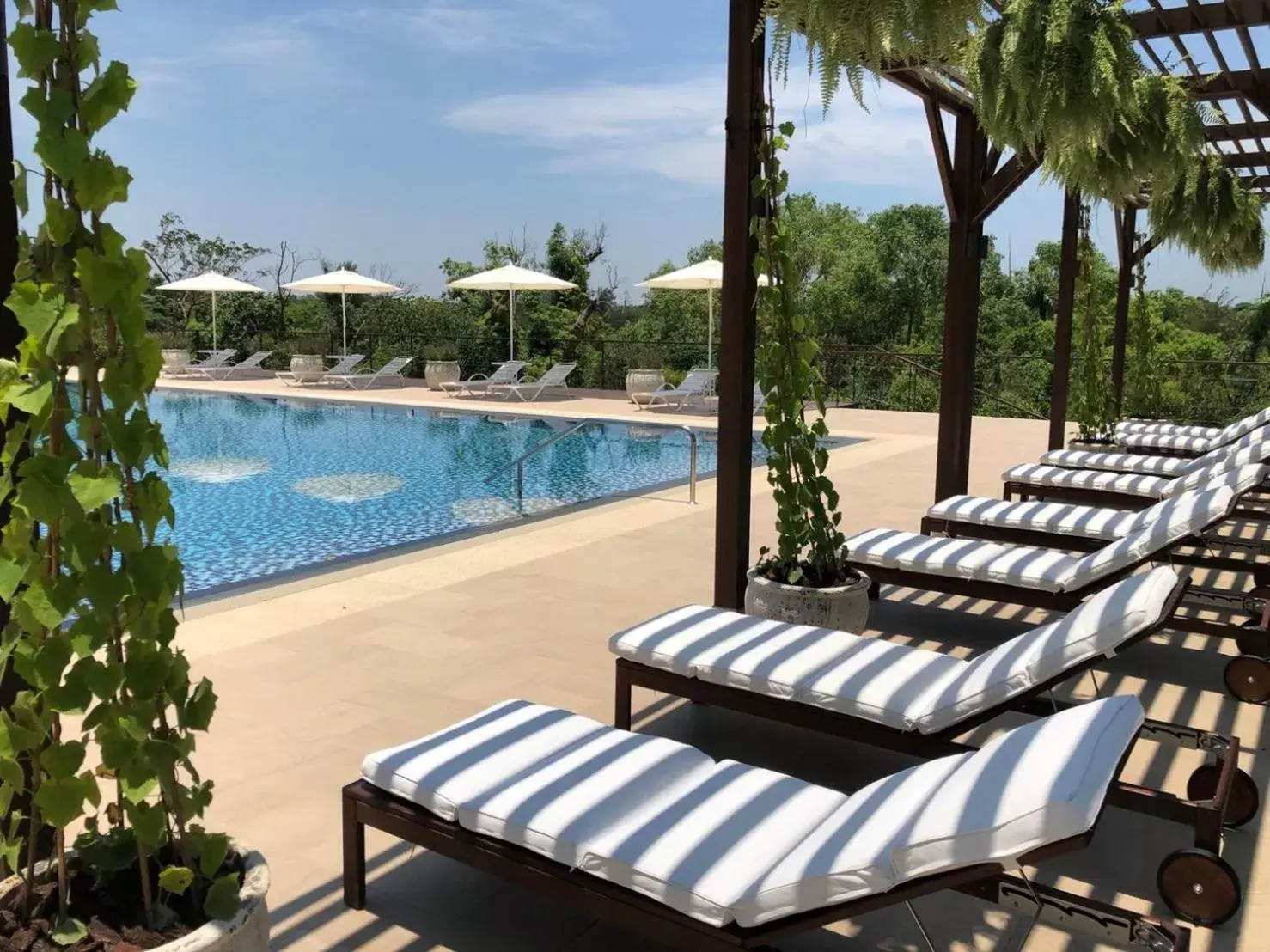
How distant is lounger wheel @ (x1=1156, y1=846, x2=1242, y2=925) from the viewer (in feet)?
8.30

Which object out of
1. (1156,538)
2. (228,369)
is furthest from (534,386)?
(1156,538)

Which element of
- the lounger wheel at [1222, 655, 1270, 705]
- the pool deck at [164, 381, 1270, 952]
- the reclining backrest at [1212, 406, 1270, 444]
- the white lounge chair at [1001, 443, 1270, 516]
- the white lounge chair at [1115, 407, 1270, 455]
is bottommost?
the pool deck at [164, 381, 1270, 952]

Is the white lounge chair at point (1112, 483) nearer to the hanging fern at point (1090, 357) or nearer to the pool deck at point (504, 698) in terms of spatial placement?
the pool deck at point (504, 698)

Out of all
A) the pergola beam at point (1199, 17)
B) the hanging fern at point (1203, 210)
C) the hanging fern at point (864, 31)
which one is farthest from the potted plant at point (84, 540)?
the hanging fern at point (1203, 210)

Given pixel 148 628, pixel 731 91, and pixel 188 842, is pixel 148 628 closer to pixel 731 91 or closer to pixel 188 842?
pixel 188 842

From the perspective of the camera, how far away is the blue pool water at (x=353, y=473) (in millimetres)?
8359

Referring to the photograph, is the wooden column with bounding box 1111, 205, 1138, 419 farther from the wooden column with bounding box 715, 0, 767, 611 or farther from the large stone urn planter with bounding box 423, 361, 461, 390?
the large stone urn planter with bounding box 423, 361, 461, 390

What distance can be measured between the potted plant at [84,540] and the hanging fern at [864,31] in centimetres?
156

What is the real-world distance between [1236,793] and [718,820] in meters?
1.73

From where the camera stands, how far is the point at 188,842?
1836mm

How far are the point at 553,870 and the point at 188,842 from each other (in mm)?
834

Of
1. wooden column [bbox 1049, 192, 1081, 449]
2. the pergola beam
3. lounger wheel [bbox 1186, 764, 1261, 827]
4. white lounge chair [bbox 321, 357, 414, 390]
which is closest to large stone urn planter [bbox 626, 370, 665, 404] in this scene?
white lounge chair [bbox 321, 357, 414, 390]

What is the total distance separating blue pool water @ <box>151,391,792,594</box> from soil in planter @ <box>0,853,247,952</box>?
14.2 feet

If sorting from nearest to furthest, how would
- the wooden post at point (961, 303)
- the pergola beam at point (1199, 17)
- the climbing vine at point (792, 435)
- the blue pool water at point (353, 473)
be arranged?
the climbing vine at point (792, 435), the pergola beam at point (1199, 17), the wooden post at point (961, 303), the blue pool water at point (353, 473)
